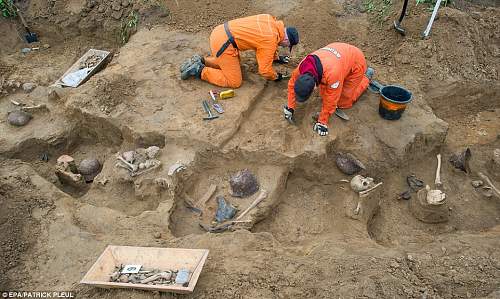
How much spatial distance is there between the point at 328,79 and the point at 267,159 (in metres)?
1.35

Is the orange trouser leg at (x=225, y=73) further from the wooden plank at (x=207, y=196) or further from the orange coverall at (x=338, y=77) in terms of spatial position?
the wooden plank at (x=207, y=196)

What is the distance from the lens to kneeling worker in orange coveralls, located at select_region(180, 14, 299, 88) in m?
5.76

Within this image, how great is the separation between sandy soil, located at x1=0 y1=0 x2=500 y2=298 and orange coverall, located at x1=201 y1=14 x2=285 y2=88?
286mm

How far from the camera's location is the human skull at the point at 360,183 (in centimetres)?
501

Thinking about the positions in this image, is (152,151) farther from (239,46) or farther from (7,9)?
(7,9)

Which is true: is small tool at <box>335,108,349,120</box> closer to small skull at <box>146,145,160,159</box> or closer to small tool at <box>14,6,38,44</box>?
small skull at <box>146,145,160,159</box>

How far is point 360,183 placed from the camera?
16.5ft

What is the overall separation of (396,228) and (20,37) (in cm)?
852

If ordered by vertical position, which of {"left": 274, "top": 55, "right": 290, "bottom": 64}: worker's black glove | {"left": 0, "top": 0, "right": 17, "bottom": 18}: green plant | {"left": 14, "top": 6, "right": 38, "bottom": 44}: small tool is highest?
{"left": 0, "top": 0, "right": 17, "bottom": 18}: green plant

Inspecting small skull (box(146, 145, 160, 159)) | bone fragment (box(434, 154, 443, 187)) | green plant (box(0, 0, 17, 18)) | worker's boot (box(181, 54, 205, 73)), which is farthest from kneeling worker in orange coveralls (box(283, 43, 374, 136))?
green plant (box(0, 0, 17, 18))

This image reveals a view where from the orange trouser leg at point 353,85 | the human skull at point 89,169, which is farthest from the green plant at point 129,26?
the orange trouser leg at point 353,85

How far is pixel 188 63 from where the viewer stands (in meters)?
6.43

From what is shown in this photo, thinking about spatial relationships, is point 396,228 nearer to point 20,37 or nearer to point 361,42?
point 361,42

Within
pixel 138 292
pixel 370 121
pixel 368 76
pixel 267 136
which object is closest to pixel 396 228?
pixel 370 121
